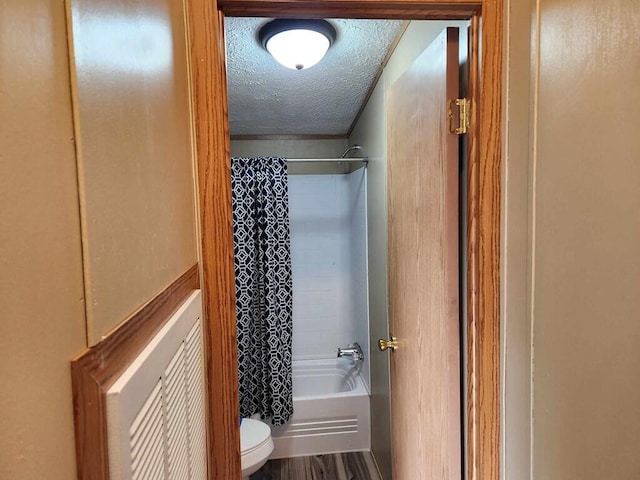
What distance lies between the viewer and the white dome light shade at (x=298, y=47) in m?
1.56

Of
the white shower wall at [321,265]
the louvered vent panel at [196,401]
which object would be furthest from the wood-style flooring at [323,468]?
the louvered vent panel at [196,401]

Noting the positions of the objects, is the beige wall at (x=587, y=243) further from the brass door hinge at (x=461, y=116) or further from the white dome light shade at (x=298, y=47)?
the white dome light shade at (x=298, y=47)

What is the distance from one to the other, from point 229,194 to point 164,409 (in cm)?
57

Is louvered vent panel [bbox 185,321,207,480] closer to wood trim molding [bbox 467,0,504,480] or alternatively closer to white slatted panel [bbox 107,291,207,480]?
white slatted panel [bbox 107,291,207,480]

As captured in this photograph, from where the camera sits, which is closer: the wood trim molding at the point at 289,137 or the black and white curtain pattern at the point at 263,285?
the black and white curtain pattern at the point at 263,285

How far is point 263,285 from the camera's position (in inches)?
96.1

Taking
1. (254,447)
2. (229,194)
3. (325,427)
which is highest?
(229,194)

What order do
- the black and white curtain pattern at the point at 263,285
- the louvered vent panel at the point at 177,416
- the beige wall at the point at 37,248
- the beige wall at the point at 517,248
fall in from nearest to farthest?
the beige wall at the point at 37,248
the louvered vent panel at the point at 177,416
the beige wall at the point at 517,248
the black and white curtain pattern at the point at 263,285

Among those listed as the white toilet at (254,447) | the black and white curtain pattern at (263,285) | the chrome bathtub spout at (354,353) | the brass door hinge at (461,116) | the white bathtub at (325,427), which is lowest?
the white bathtub at (325,427)

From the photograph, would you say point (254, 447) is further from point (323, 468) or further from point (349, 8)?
point (349, 8)

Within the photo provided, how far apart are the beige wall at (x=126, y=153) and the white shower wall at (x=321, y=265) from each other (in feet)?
7.87

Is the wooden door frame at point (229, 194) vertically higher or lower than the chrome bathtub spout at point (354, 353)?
higher

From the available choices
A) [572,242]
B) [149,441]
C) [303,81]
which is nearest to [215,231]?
[149,441]

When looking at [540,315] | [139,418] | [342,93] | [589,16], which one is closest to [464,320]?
[540,315]
